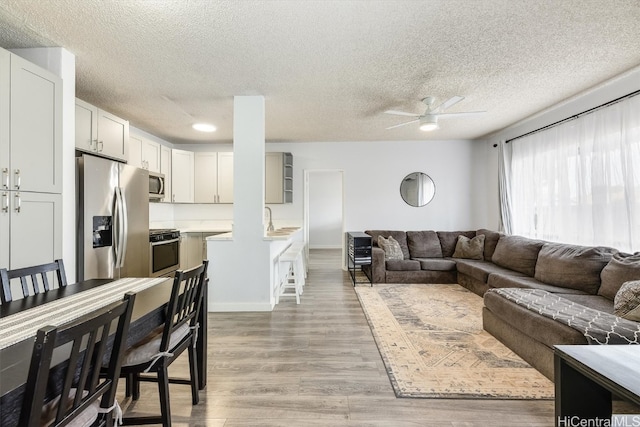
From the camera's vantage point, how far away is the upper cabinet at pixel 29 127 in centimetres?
202

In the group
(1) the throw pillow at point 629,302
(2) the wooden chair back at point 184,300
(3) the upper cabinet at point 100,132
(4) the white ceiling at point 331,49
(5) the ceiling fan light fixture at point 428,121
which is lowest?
(1) the throw pillow at point 629,302

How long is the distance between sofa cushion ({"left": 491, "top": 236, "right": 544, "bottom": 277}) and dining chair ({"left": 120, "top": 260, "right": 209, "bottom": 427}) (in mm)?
3949

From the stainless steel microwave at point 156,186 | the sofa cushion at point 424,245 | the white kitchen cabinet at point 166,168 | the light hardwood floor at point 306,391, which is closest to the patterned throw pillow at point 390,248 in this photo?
the sofa cushion at point 424,245

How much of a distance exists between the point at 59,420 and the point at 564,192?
495 centimetres

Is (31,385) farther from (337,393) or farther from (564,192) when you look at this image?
(564,192)

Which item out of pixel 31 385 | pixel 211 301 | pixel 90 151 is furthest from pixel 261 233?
pixel 31 385

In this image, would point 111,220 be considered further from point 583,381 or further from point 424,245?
point 424,245

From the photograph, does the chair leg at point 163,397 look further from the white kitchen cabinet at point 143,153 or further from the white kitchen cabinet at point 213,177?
the white kitchen cabinet at point 213,177

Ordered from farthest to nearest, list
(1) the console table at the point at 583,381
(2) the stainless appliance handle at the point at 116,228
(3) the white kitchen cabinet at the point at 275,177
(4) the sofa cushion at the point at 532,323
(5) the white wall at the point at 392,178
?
(5) the white wall at the point at 392,178 < (3) the white kitchen cabinet at the point at 275,177 < (2) the stainless appliance handle at the point at 116,228 < (4) the sofa cushion at the point at 532,323 < (1) the console table at the point at 583,381

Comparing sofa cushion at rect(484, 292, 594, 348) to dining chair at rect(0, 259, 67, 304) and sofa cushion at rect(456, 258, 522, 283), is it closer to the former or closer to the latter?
sofa cushion at rect(456, 258, 522, 283)

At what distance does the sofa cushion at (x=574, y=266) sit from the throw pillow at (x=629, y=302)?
0.67 metres

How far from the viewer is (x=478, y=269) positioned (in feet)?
13.4

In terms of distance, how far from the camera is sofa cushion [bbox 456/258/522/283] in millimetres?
3900

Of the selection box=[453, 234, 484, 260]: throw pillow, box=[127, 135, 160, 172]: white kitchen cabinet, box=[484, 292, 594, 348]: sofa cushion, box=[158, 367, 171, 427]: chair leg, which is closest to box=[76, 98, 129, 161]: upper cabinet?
box=[127, 135, 160, 172]: white kitchen cabinet
